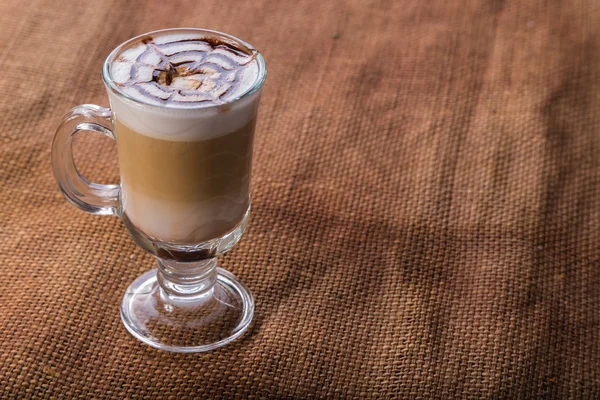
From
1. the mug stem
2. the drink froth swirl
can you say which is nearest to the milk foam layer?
the drink froth swirl

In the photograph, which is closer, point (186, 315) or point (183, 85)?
point (183, 85)

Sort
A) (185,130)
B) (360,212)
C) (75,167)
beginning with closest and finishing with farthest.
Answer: (185,130), (75,167), (360,212)

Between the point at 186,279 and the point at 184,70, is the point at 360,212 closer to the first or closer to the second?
the point at 186,279

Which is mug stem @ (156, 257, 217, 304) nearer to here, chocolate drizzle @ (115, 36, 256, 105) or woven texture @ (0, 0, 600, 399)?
woven texture @ (0, 0, 600, 399)

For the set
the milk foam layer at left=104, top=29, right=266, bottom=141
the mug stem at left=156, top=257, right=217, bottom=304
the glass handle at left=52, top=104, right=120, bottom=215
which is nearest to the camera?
the milk foam layer at left=104, top=29, right=266, bottom=141

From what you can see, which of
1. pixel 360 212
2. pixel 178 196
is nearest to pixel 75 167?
pixel 178 196

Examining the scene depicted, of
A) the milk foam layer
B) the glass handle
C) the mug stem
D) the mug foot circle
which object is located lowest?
the mug foot circle

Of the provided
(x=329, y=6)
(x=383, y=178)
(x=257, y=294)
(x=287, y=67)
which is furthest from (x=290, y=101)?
(x=257, y=294)
